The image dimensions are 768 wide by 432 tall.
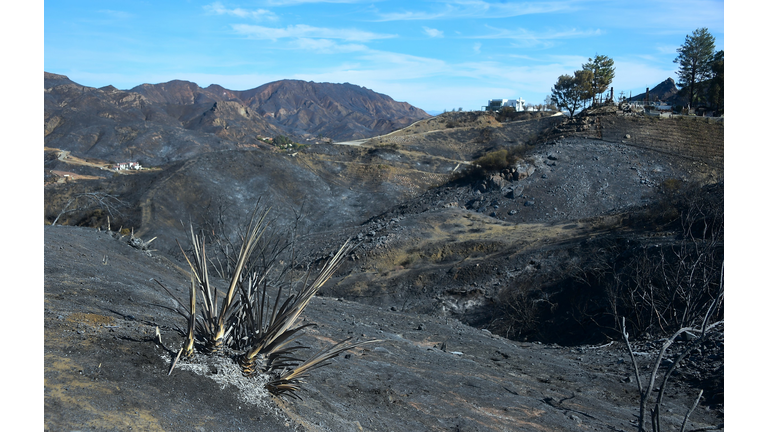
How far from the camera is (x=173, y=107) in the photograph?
109188 millimetres

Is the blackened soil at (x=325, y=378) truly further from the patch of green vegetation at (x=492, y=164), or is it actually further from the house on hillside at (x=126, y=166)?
the house on hillside at (x=126, y=166)

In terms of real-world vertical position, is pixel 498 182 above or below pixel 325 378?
above

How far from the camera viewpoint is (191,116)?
104812 millimetres

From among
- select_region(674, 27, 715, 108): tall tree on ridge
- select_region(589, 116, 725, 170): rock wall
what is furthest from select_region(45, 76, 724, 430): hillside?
select_region(674, 27, 715, 108): tall tree on ridge

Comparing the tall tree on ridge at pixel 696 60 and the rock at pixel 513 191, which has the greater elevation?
the tall tree on ridge at pixel 696 60

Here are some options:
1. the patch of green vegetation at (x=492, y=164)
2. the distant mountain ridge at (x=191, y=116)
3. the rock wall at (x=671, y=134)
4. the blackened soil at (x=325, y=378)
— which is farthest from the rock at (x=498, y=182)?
the distant mountain ridge at (x=191, y=116)

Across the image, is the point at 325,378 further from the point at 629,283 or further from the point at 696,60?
the point at 696,60

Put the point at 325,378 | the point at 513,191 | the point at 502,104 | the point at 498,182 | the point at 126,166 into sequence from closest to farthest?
the point at 325,378, the point at 513,191, the point at 498,182, the point at 126,166, the point at 502,104

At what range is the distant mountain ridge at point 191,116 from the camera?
64.6 metres

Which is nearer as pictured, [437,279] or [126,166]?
[437,279]

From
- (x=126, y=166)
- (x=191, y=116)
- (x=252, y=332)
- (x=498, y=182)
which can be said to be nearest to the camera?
(x=252, y=332)

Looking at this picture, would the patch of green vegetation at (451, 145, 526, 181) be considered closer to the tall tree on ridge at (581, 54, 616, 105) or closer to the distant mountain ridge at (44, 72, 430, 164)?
the tall tree on ridge at (581, 54, 616, 105)

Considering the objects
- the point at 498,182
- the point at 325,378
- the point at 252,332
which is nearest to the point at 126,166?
the point at 498,182

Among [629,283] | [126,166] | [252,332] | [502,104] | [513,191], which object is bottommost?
[629,283]
